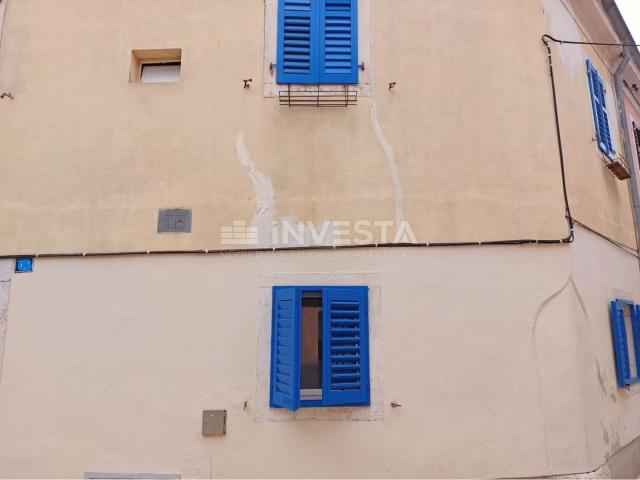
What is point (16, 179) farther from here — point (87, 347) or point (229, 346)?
point (229, 346)

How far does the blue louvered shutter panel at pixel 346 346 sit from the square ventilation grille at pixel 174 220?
1.70 meters

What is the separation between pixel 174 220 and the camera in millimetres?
5160

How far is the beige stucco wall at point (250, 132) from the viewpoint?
5168 mm

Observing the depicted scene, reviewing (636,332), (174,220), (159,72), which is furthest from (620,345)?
(159,72)

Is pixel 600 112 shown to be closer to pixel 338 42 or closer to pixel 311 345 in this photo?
pixel 338 42

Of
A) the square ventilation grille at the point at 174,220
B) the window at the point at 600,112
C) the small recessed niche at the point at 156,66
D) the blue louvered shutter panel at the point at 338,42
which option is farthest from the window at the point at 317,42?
the window at the point at 600,112

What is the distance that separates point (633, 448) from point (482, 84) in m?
4.93

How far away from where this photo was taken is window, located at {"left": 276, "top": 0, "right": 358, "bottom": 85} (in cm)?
535

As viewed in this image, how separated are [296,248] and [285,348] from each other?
1.06 metres

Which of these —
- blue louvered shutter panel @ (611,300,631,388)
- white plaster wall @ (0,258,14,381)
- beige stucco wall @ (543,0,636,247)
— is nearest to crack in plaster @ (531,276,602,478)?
blue louvered shutter panel @ (611,300,631,388)

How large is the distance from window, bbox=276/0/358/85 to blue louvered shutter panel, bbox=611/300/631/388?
14.3 feet

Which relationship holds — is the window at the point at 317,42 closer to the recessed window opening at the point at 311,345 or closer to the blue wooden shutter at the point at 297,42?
the blue wooden shutter at the point at 297,42

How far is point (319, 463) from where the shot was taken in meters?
4.71

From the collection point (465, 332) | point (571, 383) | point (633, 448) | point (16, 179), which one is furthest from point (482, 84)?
point (16, 179)
